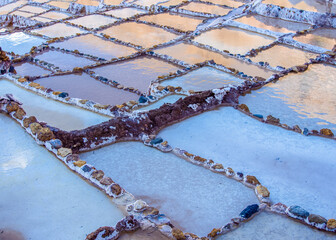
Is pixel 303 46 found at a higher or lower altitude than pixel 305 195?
higher

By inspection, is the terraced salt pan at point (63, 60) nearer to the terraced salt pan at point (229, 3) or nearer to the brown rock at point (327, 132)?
the brown rock at point (327, 132)

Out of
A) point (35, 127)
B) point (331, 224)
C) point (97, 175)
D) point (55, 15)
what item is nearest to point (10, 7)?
point (55, 15)

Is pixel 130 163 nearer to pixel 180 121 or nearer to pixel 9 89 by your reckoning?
pixel 180 121

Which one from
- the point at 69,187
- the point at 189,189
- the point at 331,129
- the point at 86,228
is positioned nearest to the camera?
the point at 86,228

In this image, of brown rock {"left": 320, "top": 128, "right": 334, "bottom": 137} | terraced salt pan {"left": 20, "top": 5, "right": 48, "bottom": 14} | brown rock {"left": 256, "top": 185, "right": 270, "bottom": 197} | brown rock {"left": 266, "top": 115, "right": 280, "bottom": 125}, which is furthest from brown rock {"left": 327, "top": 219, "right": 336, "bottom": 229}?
terraced salt pan {"left": 20, "top": 5, "right": 48, "bottom": 14}

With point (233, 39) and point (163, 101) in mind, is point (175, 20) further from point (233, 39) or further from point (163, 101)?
point (163, 101)

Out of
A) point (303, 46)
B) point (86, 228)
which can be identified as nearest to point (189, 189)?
point (86, 228)
